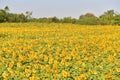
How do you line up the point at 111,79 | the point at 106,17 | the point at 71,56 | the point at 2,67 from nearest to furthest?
the point at 111,79
the point at 2,67
the point at 71,56
the point at 106,17

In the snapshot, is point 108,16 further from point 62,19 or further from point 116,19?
point 62,19

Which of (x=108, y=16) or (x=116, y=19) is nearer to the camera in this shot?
(x=116, y=19)

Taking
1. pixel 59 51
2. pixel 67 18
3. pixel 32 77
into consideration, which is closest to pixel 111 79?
pixel 32 77

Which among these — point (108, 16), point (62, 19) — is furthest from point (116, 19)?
point (62, 19)

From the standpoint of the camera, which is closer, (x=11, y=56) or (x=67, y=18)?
(x=11, y=56)

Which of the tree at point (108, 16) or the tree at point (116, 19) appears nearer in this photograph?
the tree at point (116, 19)

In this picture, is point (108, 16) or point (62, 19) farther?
point (108, 16)

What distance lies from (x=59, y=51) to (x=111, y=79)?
Result: 151 inches

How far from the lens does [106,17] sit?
4431 centimetres

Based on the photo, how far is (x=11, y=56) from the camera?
1077 centimetres

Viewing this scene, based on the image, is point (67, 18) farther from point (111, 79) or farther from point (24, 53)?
point (111, 79)

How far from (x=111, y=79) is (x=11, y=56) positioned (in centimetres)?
398

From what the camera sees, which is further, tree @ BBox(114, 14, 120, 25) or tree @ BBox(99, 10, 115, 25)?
tree @ BBox(99, 10, 115, 25)

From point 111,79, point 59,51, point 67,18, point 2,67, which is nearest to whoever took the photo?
point 111,79
